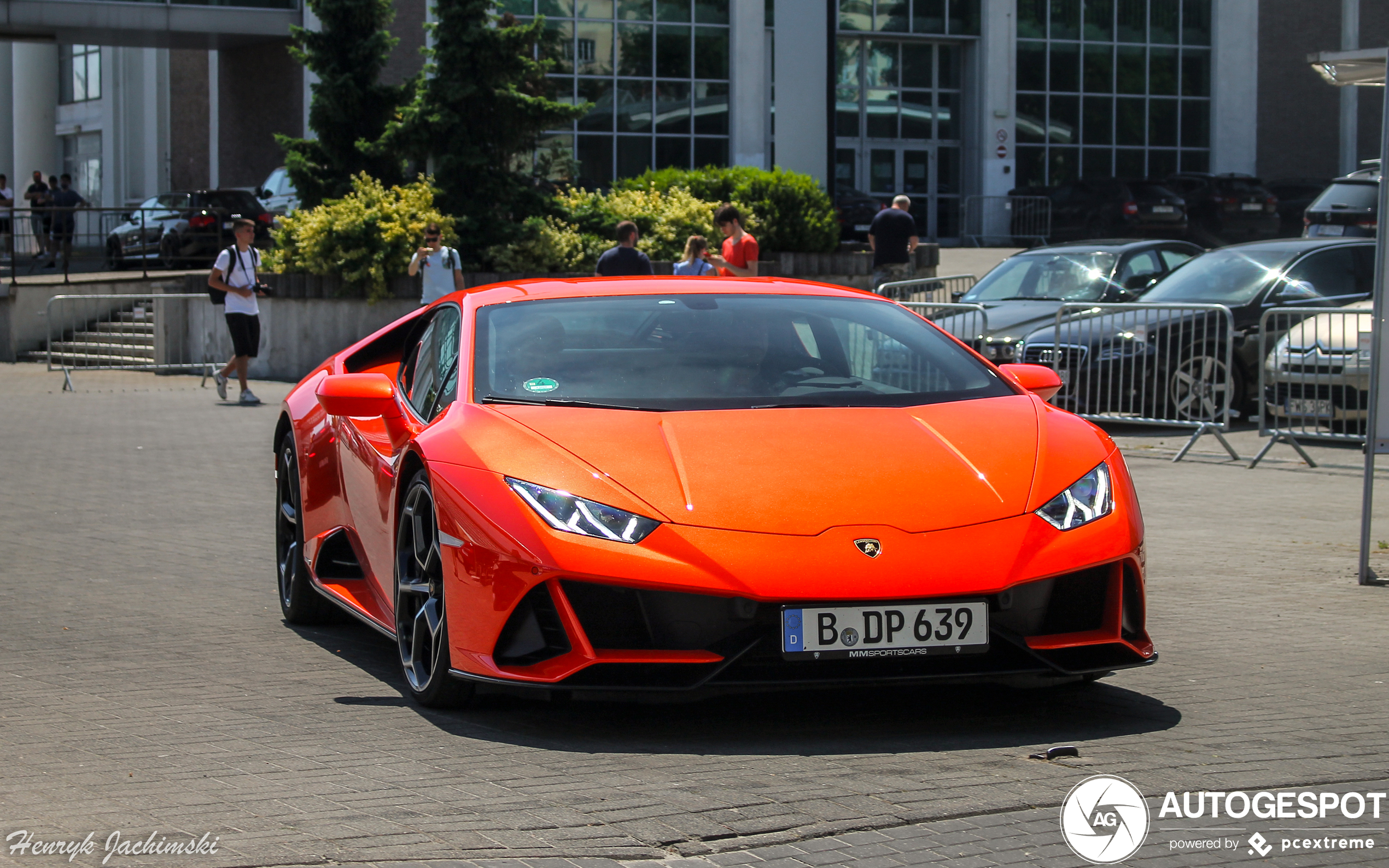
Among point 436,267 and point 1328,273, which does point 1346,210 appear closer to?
point 1328,273

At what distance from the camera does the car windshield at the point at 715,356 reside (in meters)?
5.29

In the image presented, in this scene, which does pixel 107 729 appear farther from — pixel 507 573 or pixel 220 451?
pixel 220 451

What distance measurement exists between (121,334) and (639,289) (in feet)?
65.9

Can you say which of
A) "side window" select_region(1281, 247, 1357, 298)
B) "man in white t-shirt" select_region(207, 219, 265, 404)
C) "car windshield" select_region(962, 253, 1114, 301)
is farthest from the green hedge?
"side window" select_region(1281, 247, 1357, 298)

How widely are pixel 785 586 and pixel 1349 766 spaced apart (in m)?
1.52

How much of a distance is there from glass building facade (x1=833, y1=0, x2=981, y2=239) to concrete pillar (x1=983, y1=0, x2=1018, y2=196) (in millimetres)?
486

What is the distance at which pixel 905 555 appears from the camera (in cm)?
447

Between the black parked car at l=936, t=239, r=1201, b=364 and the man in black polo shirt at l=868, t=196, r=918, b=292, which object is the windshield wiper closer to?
the black parked car at l=936, t=239, r=1201, b=364

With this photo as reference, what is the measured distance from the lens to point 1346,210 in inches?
908

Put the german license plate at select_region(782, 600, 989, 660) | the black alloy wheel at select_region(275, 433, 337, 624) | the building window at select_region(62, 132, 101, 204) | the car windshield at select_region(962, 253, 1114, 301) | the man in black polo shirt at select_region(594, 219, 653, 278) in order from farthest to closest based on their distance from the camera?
the building window at select_region(62, 132, 101, 204) → the car windshield at select_region(962, 253, 1114, 301) → the man in black polo shirt at select_region(594, 219, 653, 278) → the black alloy wheel at select_region(275, 433, 337, 624) → the german license plate at select_region(782, 600, 989, 660)

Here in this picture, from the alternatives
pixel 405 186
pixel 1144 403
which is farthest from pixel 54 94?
pixel 1144 403

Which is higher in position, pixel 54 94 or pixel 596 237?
pixel 54 94

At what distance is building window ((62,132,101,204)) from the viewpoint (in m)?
49.0

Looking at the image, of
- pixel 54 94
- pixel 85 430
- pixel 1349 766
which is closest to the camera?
pixel 1349 766
